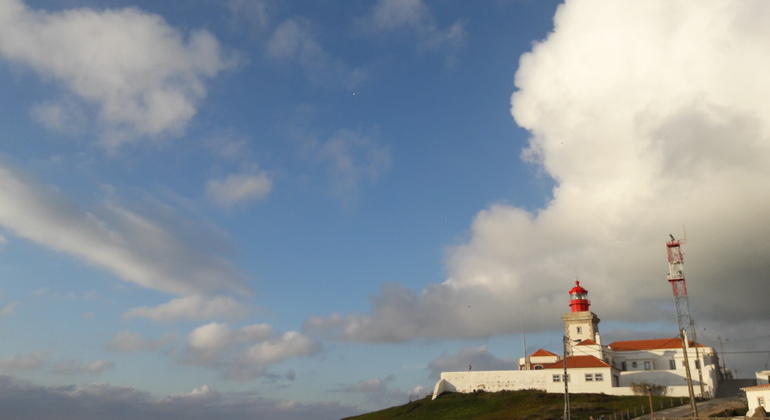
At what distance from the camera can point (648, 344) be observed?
3282 inches

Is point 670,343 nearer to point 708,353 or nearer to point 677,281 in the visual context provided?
point 708,353

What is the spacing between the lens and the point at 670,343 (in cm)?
8094

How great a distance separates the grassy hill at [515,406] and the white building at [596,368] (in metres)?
2.31

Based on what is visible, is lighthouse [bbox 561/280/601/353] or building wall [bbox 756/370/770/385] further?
lighthouse [bbox 561/280/601/353]

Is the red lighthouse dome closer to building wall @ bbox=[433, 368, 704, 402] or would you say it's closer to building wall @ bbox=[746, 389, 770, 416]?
building wall @ bbox=[433, 368, 704, 402]

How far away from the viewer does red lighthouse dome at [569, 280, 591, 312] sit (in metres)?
93.4

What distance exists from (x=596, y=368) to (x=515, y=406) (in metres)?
12.2

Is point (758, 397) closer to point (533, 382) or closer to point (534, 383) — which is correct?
point (534, 383)

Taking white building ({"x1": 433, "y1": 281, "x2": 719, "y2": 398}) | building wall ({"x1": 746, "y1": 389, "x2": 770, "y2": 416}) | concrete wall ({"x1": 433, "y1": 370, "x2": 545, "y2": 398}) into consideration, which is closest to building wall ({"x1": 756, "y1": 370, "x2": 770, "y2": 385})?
white building ({"x1": 433, "y1": 281, "x2": 719, "y2": 398})

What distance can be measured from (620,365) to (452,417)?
103ft

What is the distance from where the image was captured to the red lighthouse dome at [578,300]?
307 ft

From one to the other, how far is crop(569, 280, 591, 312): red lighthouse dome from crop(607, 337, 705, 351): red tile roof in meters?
8.16

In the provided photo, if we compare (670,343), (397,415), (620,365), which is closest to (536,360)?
(620,365)

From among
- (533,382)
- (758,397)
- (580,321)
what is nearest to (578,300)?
(580,321)
